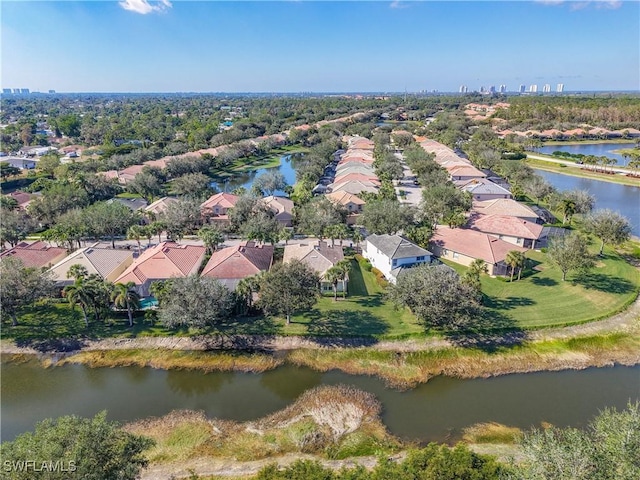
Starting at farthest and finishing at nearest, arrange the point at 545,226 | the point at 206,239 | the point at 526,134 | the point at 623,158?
the point at 526,134
the point at 623,158
the point at 545,226
the point at 206,239

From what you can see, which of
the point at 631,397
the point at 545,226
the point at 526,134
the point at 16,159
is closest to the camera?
the point at 631,397

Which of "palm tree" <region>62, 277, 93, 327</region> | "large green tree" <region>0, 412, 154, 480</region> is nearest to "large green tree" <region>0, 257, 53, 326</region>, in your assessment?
"palm tree" <region>62, 277, 93, 327</region>

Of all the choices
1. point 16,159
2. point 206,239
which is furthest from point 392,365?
point 16,159

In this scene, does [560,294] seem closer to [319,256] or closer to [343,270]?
[343,270]

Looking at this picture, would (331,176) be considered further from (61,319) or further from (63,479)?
(63,479)

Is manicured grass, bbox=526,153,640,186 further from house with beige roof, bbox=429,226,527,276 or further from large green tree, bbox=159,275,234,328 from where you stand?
large green tree, bbox=159,275,234,328

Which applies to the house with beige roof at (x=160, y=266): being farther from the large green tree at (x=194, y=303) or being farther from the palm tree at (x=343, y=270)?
the palm tree at (x=343, y=270)
